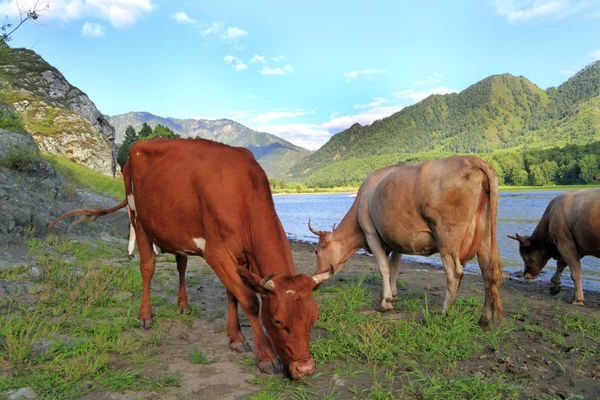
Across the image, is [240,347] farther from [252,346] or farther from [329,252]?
[329,252]

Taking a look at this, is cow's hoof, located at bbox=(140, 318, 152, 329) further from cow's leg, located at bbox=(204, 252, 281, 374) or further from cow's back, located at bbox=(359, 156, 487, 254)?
cow's back, located at bbox=(359, 156, 487, 254)

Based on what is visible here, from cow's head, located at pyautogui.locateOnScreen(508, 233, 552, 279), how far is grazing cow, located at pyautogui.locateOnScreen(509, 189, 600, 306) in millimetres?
21

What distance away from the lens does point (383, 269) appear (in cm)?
667

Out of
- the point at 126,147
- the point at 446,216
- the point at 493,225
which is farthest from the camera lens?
the point at 126,147

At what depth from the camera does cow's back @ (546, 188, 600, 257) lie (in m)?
7.48

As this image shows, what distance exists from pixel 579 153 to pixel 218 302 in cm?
11434

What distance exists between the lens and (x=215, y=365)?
4145 mm

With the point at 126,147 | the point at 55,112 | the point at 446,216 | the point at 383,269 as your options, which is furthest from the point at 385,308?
the point at 126,147

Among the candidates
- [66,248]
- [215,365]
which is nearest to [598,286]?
[215,365]

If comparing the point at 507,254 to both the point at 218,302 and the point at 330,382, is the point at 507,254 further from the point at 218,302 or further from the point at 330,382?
the point at 330,382

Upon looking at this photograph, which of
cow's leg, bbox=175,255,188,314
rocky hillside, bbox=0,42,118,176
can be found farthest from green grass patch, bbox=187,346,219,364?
rocky hillside, bbox=0,42,118,176

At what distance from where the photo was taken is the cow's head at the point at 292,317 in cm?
358

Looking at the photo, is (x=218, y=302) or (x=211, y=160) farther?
(x=218, y=302)

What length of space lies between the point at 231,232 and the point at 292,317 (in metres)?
1.35
